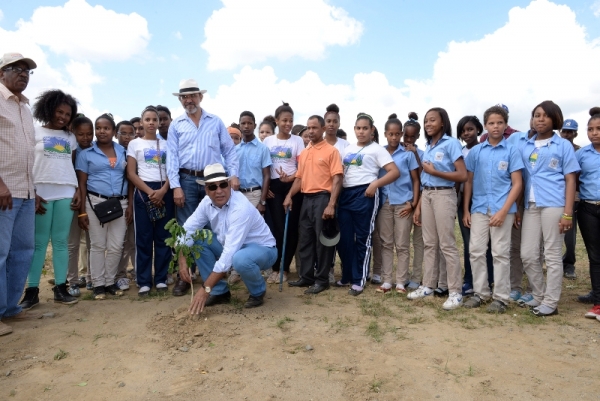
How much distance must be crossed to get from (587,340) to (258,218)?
357cm

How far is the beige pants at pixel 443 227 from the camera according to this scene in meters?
5.12

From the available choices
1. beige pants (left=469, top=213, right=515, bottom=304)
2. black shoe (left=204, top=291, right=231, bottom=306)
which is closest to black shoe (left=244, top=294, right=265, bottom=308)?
black shoe (left=204, top=291, right=231, bottom=306)

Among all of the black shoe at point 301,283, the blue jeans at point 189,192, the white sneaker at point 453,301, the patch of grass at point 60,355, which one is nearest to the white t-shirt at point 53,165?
the blue jeans at point 189,192

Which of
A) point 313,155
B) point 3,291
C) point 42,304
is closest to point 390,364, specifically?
point 313,155

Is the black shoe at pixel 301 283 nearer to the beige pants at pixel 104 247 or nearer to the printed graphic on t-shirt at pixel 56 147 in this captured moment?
the beige pants at pixel 104 247

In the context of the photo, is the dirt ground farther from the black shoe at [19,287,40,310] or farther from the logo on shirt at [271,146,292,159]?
the logo on shirt at [271,146,292,159]

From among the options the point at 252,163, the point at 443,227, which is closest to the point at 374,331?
the point at 443,227

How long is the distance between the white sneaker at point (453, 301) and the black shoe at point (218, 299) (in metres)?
2.59

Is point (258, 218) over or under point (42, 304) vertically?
over

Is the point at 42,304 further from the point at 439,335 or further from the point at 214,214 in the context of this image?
the point at 439,335

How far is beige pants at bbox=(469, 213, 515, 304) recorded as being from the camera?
4879 mm

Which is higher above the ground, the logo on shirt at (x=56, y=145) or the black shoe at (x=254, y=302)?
the logo on shirt at (x=56, y=145)

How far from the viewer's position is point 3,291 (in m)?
4.43

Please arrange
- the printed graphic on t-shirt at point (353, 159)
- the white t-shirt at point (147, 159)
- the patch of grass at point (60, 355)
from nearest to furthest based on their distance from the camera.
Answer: the patch of grass at point (60, 355), the white t-shirt at point (147, 159), the printed graphic on t-shirt at point (353, 159)
